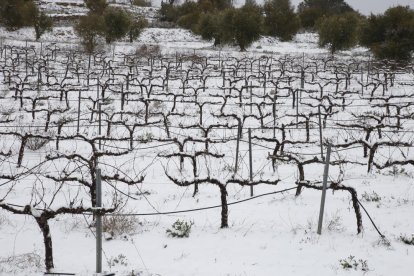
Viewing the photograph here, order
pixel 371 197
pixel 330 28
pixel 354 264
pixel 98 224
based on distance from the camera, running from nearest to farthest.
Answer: pixel 98 224, pixel 354 264, pixel 371 197, pixel 330 28

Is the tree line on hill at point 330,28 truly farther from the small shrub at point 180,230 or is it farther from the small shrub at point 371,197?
the small shrub at point 180,230

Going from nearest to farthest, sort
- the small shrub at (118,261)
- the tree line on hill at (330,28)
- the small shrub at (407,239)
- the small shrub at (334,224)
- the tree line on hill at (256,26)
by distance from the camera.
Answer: the small shrub at (118,261) < the small shrub at (407,239) < the small shrub at (334,224) < the tree line on hill at (330,28) < the tree line on hill at (256,26)

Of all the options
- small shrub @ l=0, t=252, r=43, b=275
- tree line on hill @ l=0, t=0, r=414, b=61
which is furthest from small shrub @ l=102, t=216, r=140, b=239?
tree line on hill @ l=0, t=0, r=414, b=61

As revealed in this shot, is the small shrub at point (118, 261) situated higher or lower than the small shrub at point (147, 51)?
lower

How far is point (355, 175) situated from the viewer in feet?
30.1

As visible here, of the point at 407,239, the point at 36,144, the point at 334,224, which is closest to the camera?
the point at 407,239


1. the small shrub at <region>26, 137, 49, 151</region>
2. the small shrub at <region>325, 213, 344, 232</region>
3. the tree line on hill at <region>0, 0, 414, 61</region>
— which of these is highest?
the tree line on hill at <region>0, 0, 414, 61</region>

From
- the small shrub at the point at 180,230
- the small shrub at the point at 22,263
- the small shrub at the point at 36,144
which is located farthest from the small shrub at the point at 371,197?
the small shrub at the point at 36,144

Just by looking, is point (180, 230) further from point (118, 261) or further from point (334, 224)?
point (334, 224)

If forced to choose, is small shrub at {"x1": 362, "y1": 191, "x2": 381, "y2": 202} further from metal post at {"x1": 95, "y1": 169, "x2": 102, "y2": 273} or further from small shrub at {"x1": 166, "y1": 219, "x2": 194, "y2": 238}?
metal post at {"x1": 95, "y1": 169, "x2": 102, "y2": 273}

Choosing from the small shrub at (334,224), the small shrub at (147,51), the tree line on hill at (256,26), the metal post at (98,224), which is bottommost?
the small shrub at (334,224)

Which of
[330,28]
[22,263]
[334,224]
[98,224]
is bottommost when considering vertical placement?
[22,263]

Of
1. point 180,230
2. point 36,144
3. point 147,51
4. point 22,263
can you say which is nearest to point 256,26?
point 147,51

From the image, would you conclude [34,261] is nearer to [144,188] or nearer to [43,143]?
[144,188]
